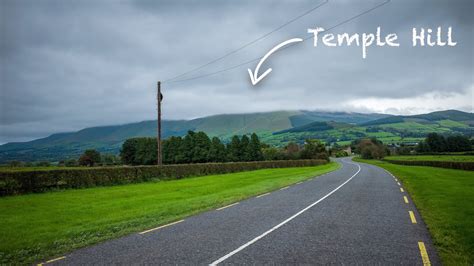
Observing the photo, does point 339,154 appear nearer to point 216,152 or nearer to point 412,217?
point 216,152

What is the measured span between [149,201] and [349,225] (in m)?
10.5

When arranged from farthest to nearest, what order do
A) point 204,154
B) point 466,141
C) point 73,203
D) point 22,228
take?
point 466,141 < point 204,154 < point 73,203 < point 22,228

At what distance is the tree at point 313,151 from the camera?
99.8m

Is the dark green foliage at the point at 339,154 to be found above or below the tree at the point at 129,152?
below

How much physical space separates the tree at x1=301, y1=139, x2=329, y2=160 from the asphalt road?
294ft

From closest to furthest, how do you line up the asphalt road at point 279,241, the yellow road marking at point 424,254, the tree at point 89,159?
1. the yellow road marking at point 424,254
2. the asphalt road at point 279,241
3. the tree at point 89,159

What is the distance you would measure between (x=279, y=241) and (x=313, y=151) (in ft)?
315

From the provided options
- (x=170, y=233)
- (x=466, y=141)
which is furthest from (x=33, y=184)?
(x=466, y=141)

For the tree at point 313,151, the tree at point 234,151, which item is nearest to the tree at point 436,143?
the tree at point 313,151

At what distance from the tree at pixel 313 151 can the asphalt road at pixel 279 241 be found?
8963cm

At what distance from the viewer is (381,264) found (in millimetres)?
5863

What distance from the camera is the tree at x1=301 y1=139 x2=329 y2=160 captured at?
99.8 meters

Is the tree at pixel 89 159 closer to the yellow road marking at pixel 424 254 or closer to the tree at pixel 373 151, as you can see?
the yellow road marking at pixel 424 254

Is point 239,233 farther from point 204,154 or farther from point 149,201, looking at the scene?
point 204,154
